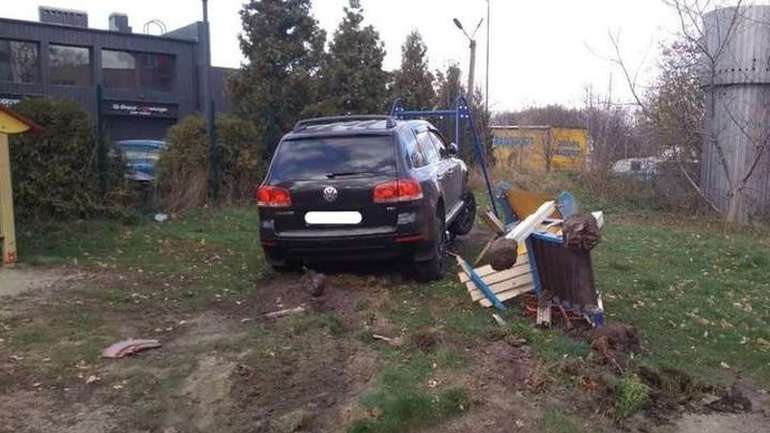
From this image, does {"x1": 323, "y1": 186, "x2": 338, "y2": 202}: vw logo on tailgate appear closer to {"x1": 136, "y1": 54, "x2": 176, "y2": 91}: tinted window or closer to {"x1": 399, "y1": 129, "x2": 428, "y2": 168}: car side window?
{"x1": 399, "y1": 129, "x2": 428, "y2": 168}: car side window

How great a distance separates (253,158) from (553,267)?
9240mm

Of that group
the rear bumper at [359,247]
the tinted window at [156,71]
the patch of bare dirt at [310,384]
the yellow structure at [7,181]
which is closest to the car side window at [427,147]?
the rear bumper at [359,247]

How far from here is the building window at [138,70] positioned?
36.9 m

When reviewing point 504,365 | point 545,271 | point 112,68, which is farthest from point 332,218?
point 112,68

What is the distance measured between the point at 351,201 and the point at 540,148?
61.0 feet

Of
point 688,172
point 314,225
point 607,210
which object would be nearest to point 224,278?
point 314,225

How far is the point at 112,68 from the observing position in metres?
37.1

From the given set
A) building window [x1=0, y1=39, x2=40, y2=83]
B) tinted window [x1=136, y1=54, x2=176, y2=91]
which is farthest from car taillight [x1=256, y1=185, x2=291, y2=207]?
tinted window [x1=136, y1=54, x2=176, y2=91]

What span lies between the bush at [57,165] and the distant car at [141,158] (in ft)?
2.22

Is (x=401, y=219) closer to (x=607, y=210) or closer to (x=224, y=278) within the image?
(x=224, y=278)

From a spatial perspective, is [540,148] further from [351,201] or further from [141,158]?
[351,201]

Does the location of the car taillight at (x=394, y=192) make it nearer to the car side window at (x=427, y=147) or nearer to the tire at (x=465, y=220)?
the car side window at (x=427, y=147)

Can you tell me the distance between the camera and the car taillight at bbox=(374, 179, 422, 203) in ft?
23.9

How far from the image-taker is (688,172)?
15.7 metres
